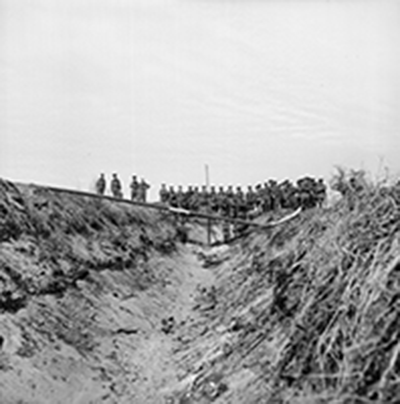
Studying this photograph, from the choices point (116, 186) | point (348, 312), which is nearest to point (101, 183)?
point (116, 186)

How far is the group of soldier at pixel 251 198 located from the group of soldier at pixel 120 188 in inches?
129

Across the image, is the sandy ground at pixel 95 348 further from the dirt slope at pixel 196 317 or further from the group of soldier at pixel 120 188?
the group of soldier at pixel 120 188

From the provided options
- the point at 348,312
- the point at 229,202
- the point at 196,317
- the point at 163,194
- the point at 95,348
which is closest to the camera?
the point at 348,312

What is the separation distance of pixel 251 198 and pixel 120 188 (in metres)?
7.99

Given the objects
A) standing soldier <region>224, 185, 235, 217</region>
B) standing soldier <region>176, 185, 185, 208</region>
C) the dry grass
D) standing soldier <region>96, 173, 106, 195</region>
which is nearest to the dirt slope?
the dry grass

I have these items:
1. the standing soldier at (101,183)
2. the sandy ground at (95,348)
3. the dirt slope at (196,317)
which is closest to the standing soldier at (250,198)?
the standing soldier at (101,183)

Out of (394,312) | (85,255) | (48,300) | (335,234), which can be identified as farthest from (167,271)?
(394,312)

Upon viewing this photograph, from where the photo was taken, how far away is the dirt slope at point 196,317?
343cm

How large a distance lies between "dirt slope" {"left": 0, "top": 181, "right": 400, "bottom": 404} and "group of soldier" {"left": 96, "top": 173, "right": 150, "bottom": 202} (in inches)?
546

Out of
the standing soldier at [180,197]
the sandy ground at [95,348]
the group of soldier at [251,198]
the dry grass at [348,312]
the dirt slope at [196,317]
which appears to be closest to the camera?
the dry grass at [348,312]

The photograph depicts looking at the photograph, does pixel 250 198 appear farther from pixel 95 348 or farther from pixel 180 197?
pixel 95 348

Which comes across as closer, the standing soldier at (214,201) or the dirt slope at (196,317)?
the dirt slope at (196,317)

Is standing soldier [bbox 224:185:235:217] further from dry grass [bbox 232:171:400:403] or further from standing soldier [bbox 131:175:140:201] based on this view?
dry grass [bbox 232:171:400:403]

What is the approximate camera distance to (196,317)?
10070 mm
